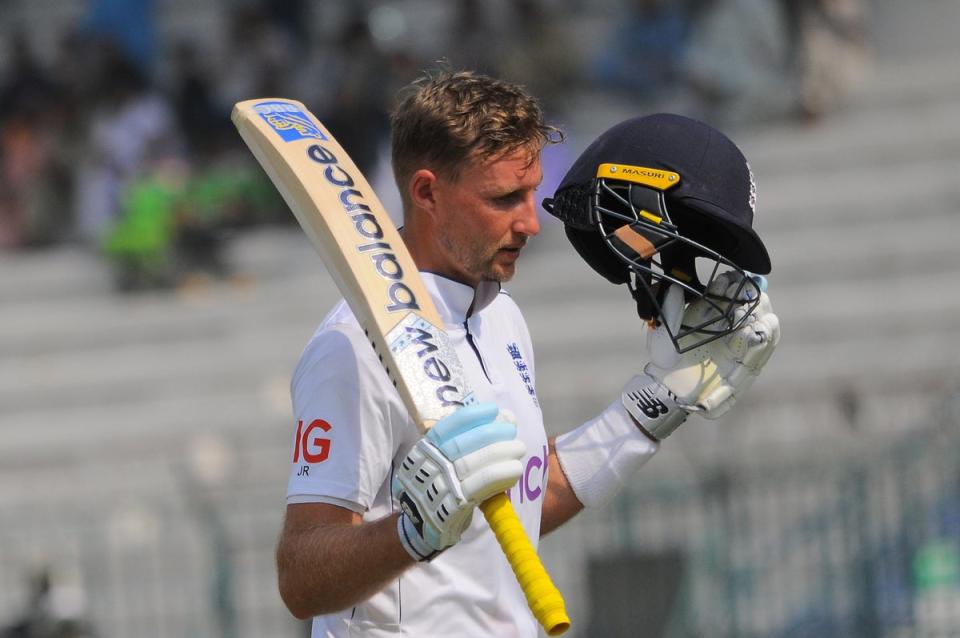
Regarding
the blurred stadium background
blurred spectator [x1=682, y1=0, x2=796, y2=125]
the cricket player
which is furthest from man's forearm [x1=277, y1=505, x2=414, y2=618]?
blurred spectator [x1=682, y1=0, x2=796, y2=125]

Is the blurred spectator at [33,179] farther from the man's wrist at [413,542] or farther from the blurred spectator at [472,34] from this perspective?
the man's wrist at [413,542]

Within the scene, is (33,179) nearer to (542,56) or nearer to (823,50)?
(542,56)

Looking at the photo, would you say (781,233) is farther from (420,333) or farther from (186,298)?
(420,333)

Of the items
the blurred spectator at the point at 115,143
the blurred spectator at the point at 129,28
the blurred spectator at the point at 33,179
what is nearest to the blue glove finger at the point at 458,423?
the blurred spectator at the point at 115,143

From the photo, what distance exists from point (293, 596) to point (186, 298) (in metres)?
8.73

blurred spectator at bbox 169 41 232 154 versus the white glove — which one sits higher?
the white glove

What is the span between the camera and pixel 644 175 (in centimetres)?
357

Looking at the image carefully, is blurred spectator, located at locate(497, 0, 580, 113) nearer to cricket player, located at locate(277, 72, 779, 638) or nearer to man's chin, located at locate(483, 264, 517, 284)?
cricket player, located at locate(277, 72, 779, 638)

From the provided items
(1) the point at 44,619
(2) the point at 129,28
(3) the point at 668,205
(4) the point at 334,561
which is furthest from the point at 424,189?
(2) the point at 129,28

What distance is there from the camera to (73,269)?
12.3 m

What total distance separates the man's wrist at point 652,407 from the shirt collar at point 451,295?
1.47ft

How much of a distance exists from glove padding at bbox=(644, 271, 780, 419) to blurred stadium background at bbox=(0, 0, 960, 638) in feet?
12.0

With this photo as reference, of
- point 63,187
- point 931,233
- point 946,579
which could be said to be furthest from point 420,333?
point 63,187

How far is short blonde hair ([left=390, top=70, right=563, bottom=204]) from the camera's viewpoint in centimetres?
331
